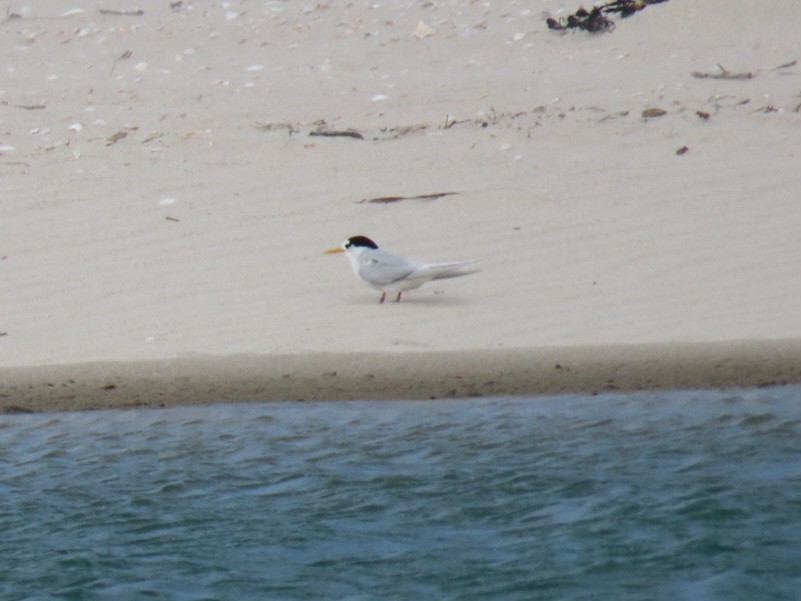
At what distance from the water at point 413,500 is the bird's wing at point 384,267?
3.76 ft

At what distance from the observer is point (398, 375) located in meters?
6.73

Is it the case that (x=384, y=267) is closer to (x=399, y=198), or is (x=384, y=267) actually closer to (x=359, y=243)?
(x=359, y=243)

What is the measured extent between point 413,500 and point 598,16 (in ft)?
25.6

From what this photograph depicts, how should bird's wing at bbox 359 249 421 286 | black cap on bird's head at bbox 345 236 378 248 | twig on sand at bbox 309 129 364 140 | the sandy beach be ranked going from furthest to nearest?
1. twig on sand at bbox 309 129 364 140
2. black cap on bird's head at bbox 345 236 378 248
3. bird's wing at bbox 359 249 421 286
4. the sandy beach

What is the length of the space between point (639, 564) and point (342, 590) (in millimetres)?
905

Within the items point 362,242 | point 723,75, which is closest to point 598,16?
point 723,75

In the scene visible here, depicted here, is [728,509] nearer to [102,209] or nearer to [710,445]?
[710,445]

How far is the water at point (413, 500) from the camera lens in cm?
444

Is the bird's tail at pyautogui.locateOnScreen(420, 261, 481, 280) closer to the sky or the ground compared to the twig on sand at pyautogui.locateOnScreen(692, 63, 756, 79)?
closer to the ground

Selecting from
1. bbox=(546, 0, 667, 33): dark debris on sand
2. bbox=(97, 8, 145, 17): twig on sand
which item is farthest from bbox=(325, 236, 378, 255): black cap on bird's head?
bbox=(97, 8, 145, 17): twig on sand

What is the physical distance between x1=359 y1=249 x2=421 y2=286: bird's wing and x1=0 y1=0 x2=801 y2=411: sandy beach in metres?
0.20

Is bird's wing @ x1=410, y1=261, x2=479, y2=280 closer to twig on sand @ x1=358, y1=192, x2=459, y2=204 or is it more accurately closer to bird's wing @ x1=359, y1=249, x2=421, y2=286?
bird's wing @ x1=359, y1=249, x2=421, y2=286

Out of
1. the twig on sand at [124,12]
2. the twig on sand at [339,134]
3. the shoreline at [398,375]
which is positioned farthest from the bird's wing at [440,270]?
the twig on sand at [124,12]

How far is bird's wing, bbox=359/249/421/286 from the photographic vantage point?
24.4 feet
